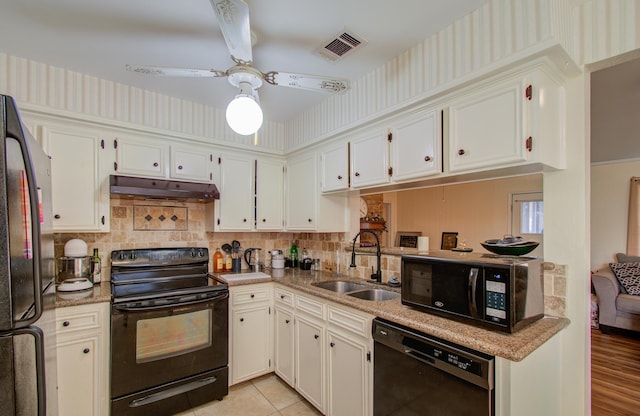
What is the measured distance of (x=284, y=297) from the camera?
8.73ft

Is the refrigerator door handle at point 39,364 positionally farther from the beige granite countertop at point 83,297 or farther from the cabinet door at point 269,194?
the cabinet door at point 269,194

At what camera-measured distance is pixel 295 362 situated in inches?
98.0

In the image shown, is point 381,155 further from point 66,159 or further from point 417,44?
point 66,159

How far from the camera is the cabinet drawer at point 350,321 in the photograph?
1.83 meters

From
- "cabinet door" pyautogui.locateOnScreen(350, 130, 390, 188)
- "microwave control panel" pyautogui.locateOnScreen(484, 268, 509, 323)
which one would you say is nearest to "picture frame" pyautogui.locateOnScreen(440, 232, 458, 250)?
"cabinet door" pyautogui.locateOnScreen(350, 130, 390, 188)

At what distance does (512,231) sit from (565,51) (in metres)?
3.07

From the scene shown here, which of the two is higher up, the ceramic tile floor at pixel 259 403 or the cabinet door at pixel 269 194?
the cabinet door at pixel 269 194

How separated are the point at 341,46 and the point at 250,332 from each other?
2.43 metres

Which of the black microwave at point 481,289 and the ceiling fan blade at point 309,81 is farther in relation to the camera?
the ceiling fan blade at point 309,81

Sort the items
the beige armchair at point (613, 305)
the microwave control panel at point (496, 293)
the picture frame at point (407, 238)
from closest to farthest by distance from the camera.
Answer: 1. the microwave control panel at point (496, 293)
2. the beige armchair at point (613, 305)
3. the picture frame at point (407, 238)

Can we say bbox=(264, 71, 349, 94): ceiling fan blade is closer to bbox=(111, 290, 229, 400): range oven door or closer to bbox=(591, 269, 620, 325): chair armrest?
bbox=(111, 290, 229, 400): range oven door

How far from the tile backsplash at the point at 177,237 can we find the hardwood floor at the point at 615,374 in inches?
79.1

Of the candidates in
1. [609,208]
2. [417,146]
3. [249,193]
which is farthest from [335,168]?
[609,208]

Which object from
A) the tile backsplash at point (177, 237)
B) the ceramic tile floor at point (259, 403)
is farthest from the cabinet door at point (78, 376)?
the tile backsplash at point (177, 237)
